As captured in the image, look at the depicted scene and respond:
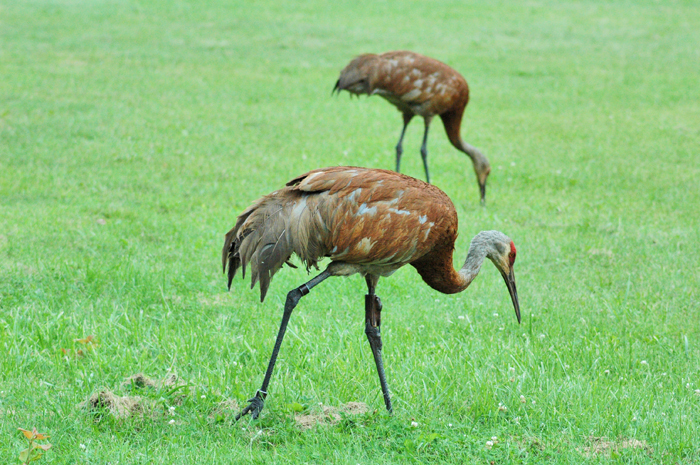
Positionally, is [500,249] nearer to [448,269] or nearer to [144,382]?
[448,269]

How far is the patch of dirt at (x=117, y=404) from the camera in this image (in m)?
4.15

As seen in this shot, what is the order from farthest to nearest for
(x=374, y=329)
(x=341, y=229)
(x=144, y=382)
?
(x=374, y=329), (x=144, y=382), (x=341, y=229)

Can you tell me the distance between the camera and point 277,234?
4.20 m

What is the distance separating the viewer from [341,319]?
5.79 m

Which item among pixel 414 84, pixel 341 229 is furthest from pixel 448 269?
pixel 414 84

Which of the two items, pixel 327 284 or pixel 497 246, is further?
pixel 327 284

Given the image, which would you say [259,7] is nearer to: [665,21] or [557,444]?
[665,21]

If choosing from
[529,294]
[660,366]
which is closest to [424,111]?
[529,294]

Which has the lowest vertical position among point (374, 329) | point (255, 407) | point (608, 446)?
point (608, 446)

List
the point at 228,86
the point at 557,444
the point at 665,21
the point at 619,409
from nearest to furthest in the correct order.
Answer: the point at 557,444 → the point at 619,409 → the point at 228,86 → the point at 665,21

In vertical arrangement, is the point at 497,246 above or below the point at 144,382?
above

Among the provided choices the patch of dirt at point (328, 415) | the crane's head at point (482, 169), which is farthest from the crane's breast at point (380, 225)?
the crane's head at point (482, 169)

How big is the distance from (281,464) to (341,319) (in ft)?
6.65

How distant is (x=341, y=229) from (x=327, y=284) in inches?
94.0
